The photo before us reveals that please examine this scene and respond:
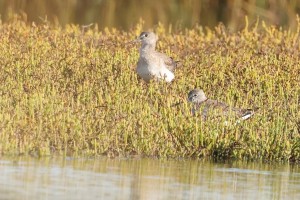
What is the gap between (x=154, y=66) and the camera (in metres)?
13.6

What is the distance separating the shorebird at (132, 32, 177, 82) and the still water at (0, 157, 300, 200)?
3.66 meters

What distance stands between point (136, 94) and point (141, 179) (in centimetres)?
327

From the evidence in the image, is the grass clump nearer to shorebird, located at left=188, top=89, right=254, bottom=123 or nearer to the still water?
shorebird, located at left=188, top=89, right=254, bottom=123

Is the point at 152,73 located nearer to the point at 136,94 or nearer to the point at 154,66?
the point at 154,66

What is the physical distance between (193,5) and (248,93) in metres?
9.18

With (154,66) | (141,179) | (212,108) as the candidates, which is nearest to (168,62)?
(154,66)

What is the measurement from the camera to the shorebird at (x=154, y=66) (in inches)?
530

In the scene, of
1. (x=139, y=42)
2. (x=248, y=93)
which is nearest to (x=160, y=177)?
(x=248, y=93)

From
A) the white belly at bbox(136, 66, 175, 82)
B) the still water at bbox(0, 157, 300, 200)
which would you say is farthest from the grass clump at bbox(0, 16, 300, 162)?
the still water at bbox(0, 157, 300, 200)

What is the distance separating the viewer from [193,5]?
2159cm

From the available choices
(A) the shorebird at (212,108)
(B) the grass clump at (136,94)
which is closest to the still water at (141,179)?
(B) the grass clump at (136,94)

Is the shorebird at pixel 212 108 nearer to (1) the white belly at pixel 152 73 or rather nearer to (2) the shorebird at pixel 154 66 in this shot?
(2) the shorebird at pixel 154 66

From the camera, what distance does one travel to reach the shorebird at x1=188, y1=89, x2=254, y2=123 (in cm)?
1070

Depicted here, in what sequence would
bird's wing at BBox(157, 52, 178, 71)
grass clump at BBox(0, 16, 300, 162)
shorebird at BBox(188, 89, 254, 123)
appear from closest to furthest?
grass clump at BBox(0, 16, 300, 162) < shorebird at BBox(188, 89, 254, 123) < bird's wing at BBox(157, 52, 178, 71)
